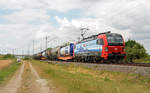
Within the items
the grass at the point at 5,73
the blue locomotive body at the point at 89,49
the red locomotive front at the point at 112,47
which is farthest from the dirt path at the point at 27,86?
the blue locomotive body at the point at 89,49

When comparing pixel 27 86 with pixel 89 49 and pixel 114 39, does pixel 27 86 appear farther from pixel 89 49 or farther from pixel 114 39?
pixel 89 49

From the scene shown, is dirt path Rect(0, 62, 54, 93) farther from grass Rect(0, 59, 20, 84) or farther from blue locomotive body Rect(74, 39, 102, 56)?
blue locomotive body Rect(74, 39, 102, 56)

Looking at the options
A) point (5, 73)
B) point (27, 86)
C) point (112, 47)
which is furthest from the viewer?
point (5, 73)

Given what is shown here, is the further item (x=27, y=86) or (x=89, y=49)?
(x=89, y=49)

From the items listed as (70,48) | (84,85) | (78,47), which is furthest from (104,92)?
(70,48)

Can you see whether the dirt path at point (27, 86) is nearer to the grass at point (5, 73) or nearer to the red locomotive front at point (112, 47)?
the grass at point (5, 73)

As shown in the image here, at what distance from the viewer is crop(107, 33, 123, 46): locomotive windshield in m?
24.0

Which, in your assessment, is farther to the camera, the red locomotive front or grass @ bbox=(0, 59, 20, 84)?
the red locomotive front

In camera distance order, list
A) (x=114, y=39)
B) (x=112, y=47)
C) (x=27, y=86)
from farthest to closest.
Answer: (x=114, y=39) < (x=112, y=47) < (x=27, y=86)

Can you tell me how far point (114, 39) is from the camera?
2436 centimetres

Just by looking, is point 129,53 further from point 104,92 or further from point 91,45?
point 104,92

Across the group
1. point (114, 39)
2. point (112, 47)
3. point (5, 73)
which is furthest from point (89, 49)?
point (5, 73)

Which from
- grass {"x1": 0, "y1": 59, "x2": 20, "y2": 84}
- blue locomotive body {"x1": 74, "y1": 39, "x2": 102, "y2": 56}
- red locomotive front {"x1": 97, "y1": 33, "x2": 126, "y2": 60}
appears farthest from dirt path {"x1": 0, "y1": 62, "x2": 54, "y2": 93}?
blue locomotive body {"x1": 74, "y1": 39, "x2": 102, "y2": 56}

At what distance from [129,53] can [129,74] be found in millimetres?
21938
